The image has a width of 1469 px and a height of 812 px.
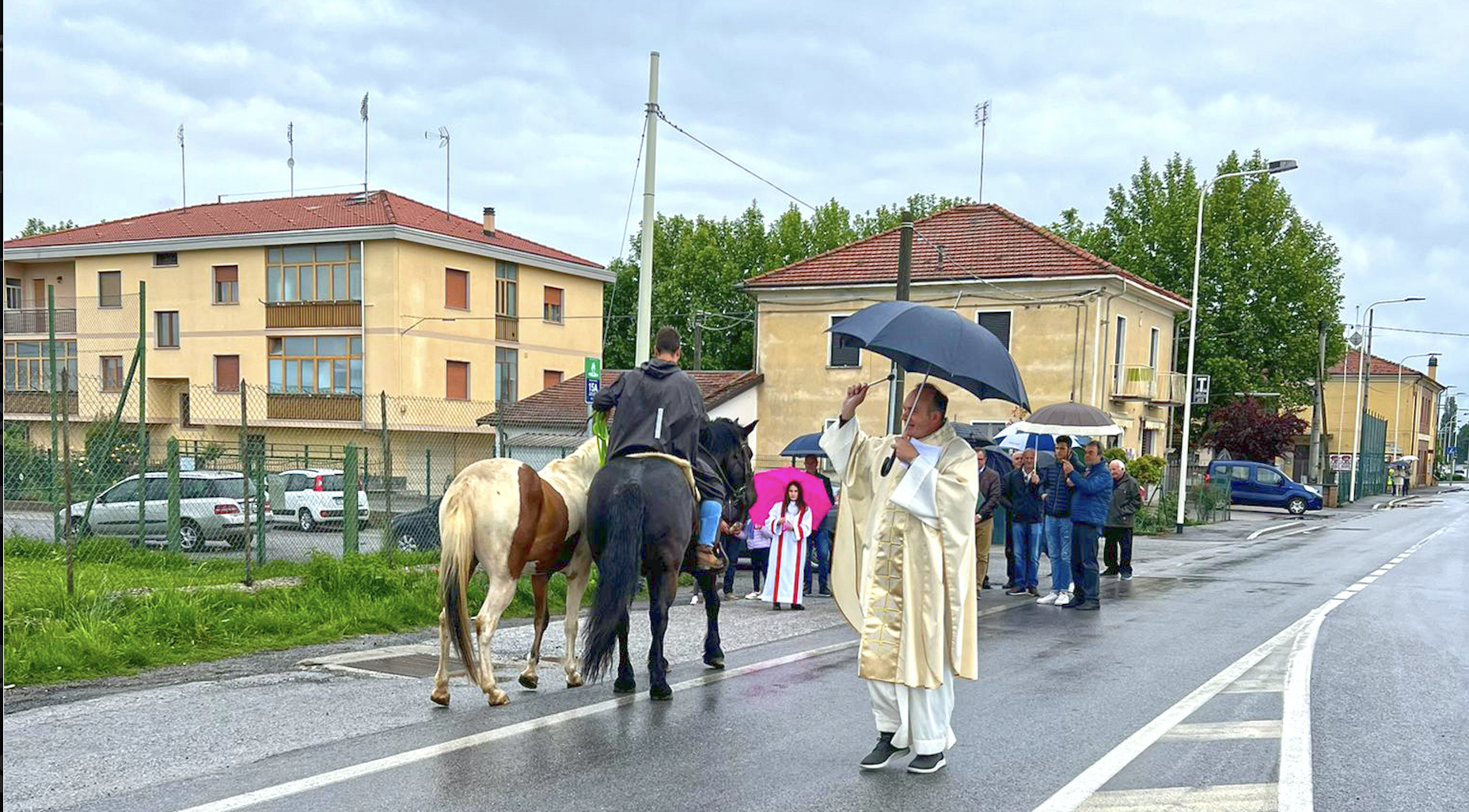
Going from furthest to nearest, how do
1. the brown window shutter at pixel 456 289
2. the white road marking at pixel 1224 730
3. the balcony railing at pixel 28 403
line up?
1. the brown window shutter at pixel 456 289
2. the balcony railing at pixel 28 403
3. the white road marking at pixel 1224 730

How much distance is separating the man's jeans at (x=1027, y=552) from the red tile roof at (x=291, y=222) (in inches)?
1153

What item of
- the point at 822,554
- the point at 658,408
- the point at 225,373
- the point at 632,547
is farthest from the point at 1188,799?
the point at 225,373

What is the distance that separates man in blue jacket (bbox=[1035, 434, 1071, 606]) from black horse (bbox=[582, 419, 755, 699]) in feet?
22.2

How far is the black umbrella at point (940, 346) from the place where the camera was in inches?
213

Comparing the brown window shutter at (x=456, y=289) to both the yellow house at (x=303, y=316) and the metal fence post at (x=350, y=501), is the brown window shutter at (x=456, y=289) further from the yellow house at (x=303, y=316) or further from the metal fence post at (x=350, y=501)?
the metal fence post at (x=350, y=501)

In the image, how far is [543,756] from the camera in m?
5.68

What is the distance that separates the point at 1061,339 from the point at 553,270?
22077 mm

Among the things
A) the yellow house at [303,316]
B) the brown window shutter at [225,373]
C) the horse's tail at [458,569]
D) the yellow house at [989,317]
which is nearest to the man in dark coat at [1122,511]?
the horse's tail at [458,569]

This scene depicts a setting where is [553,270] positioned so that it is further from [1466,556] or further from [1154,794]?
[1154,794]

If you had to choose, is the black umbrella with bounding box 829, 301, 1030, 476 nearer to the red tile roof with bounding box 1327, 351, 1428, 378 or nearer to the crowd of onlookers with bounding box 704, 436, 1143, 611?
the crowd of onlookers with bounding box 704, 436, 1143, 611

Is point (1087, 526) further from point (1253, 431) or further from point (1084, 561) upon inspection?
point (1253, 431)

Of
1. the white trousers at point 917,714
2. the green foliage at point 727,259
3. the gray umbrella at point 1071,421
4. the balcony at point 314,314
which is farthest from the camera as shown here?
the green foliage at point 727,259

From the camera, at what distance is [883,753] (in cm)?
564

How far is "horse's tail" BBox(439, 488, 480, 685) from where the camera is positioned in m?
6.75
